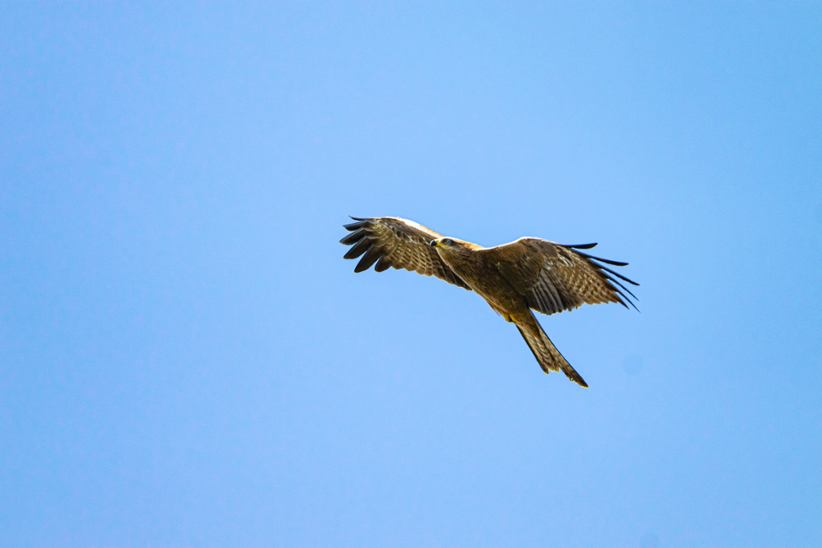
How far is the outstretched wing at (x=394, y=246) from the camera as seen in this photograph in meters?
14.3

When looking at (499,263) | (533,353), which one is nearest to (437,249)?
(499,263)

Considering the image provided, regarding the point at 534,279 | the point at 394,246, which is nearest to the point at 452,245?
the point at 534,279

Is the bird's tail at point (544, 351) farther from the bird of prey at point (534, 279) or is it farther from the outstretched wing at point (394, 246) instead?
the outstretched wing at point (394, 246)

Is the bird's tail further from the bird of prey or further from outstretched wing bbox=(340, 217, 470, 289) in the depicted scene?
outstretched wing bbox=(340, 217, 470, 289)

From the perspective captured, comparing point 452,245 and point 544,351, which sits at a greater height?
point 452,245

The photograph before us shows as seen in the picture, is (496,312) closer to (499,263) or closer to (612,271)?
(499,263)

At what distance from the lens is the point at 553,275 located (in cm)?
1277

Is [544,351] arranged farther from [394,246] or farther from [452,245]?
[394,246]

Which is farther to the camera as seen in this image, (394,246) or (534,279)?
(394,246)

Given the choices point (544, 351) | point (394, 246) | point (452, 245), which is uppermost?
point (394, 246)

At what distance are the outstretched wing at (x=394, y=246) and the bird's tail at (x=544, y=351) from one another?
4.43 ft

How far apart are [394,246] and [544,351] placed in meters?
2.62

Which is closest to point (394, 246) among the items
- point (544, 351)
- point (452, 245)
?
point (452, 245)

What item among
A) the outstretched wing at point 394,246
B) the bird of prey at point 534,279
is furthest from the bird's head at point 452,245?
the outstretched wing at point 394,246
